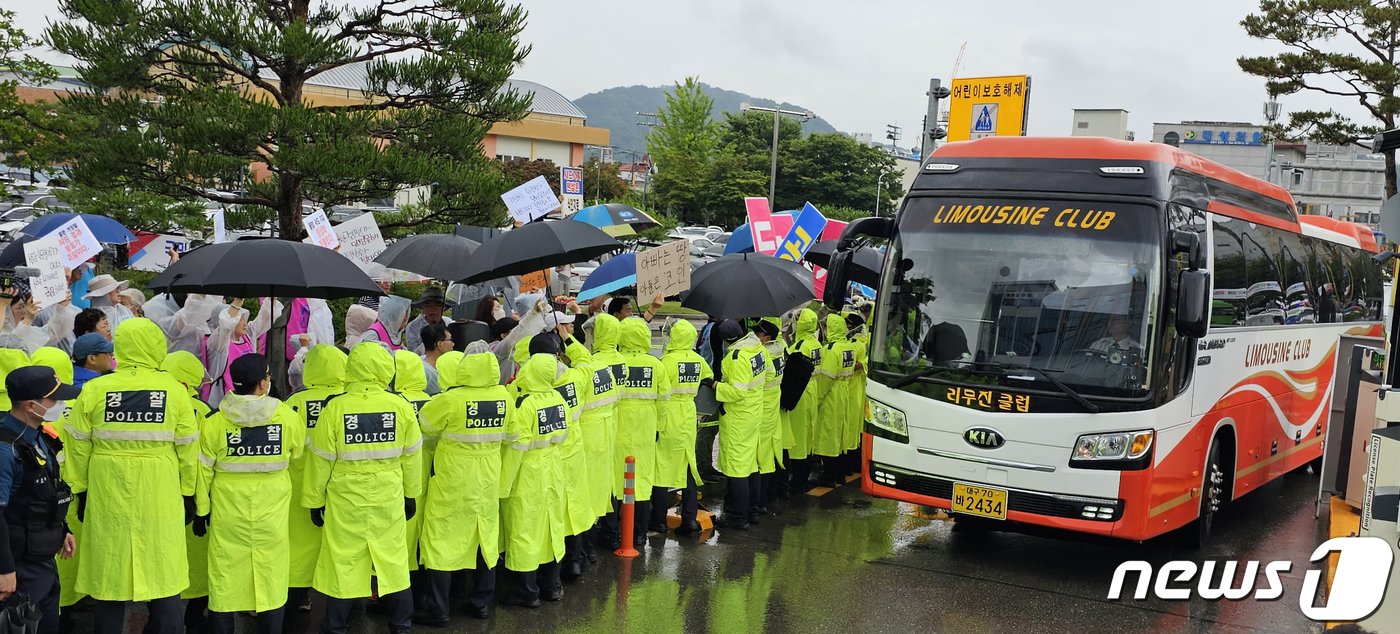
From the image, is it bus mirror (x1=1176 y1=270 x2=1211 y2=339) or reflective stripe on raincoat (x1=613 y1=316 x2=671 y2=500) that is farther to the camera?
reflective stripe on raincoat (x1=613 y1=316 x2=671 y2=500)

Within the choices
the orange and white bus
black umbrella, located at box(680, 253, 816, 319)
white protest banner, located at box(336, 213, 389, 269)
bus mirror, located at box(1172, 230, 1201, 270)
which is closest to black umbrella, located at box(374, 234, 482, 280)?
white protest banner, located at box(336, 213, 389, 269)

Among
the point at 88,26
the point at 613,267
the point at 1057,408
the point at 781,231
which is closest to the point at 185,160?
the point at 88,26

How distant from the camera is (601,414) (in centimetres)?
787

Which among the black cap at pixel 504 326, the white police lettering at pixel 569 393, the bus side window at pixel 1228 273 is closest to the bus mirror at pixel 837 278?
the white police lettering at pixel 569 393

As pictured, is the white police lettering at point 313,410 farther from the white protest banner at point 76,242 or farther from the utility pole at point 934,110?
the utility pole at point 934,110

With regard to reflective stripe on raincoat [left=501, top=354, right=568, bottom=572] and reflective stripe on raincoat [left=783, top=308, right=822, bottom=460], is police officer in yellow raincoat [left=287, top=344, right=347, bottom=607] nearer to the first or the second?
reflective stripe on raincoat [left=501, top=354, right=568, bottom=572]

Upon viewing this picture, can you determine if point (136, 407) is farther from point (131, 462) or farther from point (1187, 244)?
point (1187, 244)

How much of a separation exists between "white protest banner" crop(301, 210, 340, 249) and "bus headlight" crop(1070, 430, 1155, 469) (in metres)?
6.17

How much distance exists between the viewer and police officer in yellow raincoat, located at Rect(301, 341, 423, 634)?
237 inches

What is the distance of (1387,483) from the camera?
19.7 ft

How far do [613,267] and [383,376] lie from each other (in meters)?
4.81

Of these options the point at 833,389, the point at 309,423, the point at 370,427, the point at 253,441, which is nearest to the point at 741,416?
the point at 833,389

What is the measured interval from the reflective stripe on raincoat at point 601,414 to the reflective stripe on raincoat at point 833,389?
9.57 feet

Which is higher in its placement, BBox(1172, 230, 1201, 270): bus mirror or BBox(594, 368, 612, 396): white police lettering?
BBox(1172, 230, 1201, 270): bus mirror
